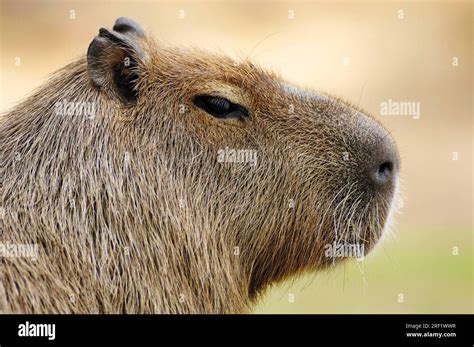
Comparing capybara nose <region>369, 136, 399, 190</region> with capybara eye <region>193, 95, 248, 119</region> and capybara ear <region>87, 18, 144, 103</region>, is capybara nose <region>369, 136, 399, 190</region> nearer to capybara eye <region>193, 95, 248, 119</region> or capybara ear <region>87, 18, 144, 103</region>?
capybara eye <region>193, 95, 248, 119</region>

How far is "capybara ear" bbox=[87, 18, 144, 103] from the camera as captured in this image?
5.10 metres

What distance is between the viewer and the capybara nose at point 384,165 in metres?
5.34

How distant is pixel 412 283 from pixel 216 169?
725cm

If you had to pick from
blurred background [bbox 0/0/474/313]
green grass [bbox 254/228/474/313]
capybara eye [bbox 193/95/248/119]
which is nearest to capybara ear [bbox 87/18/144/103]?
capybara eye [bbox 193/95/248/119]

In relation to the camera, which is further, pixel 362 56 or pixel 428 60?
pixel 428 60

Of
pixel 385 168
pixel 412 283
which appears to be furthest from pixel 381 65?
pixel 385 168

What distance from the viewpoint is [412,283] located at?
38.3ft

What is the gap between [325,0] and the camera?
1505 centimetres

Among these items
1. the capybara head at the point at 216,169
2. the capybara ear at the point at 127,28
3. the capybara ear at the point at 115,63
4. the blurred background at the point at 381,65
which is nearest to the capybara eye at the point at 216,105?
the capybara head at the point at 216,169

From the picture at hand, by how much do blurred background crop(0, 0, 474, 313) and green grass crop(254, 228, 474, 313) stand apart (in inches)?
1.0

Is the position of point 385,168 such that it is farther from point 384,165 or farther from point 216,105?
point 216,105

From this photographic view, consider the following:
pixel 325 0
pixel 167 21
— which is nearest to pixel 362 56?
pixel 325 0

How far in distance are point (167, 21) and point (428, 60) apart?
5.82 m
